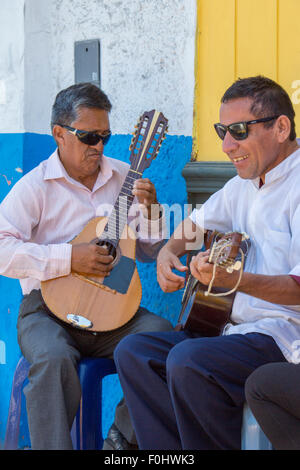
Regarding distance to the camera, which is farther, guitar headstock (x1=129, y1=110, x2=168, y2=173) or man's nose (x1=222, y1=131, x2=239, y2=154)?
guitar headstock (x1=129, y1=110, x2=168, y2=173)

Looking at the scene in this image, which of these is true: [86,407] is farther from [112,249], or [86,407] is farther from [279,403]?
[279,403]

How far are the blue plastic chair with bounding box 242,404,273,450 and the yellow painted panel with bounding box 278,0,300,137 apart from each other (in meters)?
1.48

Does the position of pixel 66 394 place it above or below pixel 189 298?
below

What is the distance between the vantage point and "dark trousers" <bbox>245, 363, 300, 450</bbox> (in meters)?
2.15

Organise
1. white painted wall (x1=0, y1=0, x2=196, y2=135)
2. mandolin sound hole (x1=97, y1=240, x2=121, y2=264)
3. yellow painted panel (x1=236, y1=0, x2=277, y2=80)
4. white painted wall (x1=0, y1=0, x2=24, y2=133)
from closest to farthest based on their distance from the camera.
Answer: mandolin sound hole (x1=97, y1=240, x2=121, y2=264) < yellow painted panel (x1=236, y1=0, x2=277, y2=80) < white painted wall (x1=0, y1=0, x2=196, y2=135) < white painted wall (x1=0, y1=0, x2=24, y2=133)

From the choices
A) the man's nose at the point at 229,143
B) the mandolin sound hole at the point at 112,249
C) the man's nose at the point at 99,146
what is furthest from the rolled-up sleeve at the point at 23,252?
the man's nose at the point at 229,143

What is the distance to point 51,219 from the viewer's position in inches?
121

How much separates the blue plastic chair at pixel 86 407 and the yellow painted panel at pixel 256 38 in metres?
1.56

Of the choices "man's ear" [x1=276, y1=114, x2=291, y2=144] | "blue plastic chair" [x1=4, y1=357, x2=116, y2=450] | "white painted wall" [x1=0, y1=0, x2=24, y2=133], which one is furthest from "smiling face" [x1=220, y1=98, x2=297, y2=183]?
"white painted wall" [x1=0, y1=0, x2=24, y2=133]

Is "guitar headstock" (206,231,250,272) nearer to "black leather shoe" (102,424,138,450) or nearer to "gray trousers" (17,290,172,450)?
"gray trousers" (17,290,172,450)
